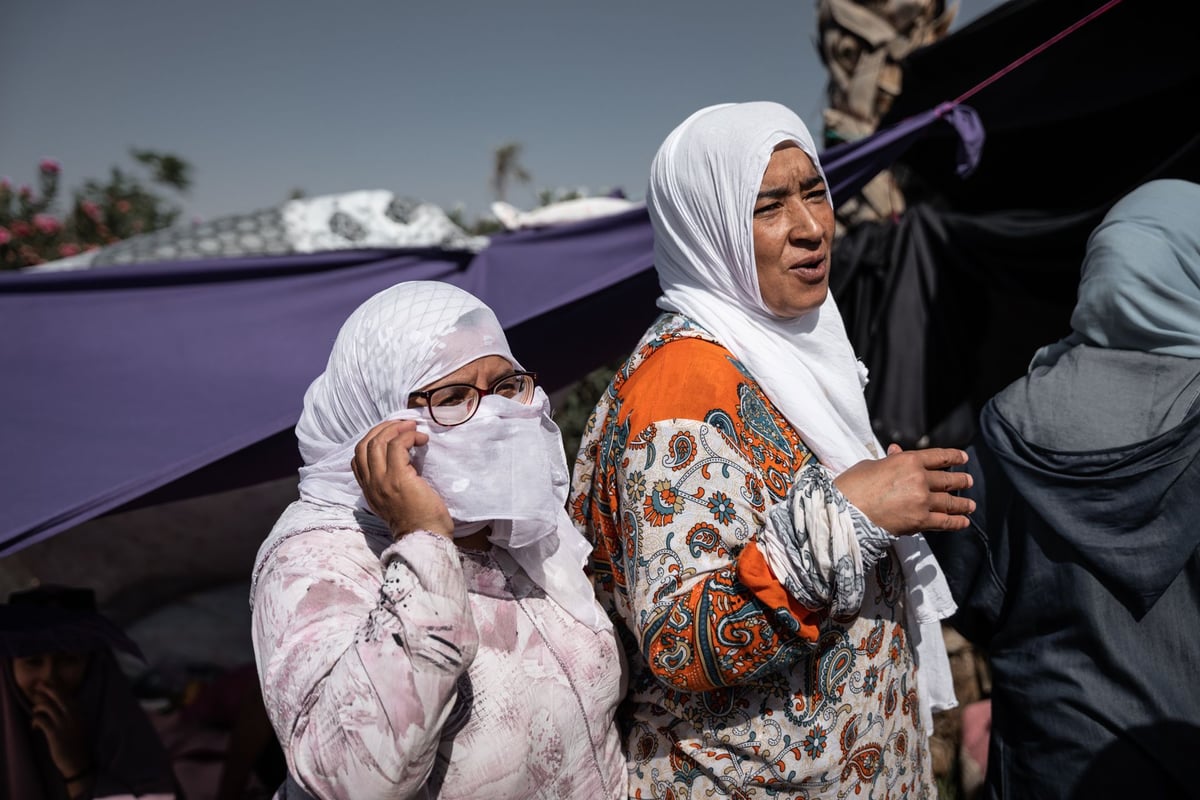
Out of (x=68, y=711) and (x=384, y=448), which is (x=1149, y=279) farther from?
(x=68, y=711)

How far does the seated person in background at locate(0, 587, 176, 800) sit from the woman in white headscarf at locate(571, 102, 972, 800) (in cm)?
182

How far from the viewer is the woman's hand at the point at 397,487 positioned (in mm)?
1044

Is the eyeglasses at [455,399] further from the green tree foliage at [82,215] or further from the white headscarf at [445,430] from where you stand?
the green tree foliage at [82,215]

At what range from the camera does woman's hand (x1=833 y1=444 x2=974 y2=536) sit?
3.65ft

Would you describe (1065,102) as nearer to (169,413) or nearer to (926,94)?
(926,94)

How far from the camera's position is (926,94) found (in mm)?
3066

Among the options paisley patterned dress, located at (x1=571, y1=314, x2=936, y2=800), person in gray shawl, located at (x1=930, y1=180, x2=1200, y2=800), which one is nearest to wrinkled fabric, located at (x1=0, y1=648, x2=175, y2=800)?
paisley patterned dress, located at (x1=571, y1=314, x2=936, y2=800)

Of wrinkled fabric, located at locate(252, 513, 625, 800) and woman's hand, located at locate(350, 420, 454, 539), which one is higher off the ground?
woman's hand, located at locate(350, 420, 454, 539)

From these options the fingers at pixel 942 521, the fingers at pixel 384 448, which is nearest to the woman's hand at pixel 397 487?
the fingers at pixel 384 448

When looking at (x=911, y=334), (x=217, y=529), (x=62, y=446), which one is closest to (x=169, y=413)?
(x=62, y=446)

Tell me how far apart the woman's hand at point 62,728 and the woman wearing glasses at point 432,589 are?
1.59 meters

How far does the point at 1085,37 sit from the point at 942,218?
88 cm

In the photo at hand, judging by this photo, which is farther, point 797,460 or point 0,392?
point 0,392

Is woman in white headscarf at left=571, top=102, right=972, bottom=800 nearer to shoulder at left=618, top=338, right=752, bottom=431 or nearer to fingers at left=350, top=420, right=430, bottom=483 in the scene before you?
shoulder at left=618, top=338, right=752, bottom=431
